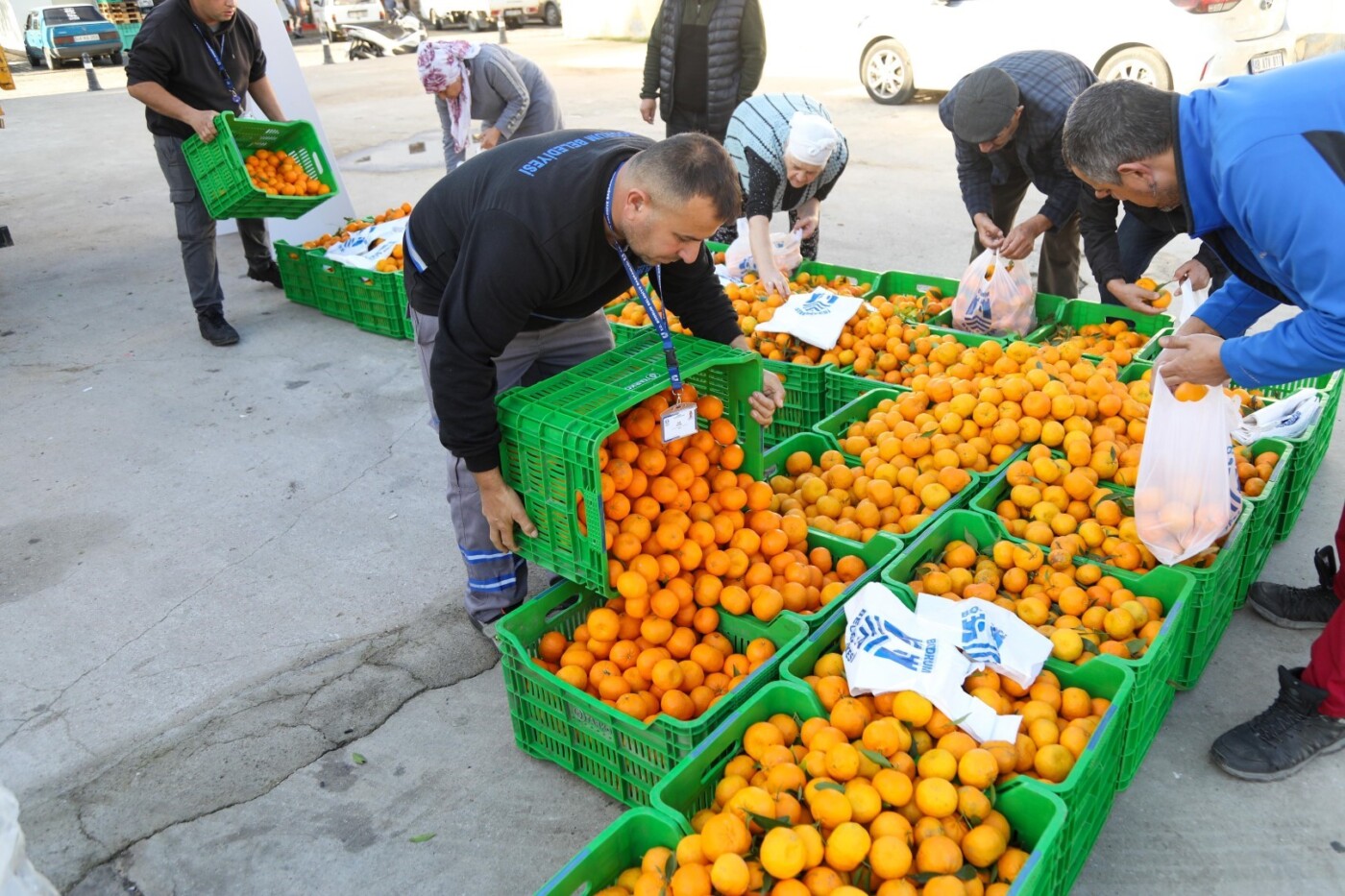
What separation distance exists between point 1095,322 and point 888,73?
9.52 metres

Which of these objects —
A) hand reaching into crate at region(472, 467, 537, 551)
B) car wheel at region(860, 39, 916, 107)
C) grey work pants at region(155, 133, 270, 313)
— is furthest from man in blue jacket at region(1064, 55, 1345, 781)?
car wheel at region(860, 39, 916, 107)

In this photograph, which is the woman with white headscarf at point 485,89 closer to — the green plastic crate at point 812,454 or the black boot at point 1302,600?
the green plastic crate at point 812,454

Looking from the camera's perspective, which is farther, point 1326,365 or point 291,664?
point 291,664

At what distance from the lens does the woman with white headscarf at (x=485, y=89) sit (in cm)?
576

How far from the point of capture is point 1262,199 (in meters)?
2.18

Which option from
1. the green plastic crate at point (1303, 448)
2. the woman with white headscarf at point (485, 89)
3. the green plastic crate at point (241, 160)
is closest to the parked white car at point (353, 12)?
the green plastic crate at point (241, 160)

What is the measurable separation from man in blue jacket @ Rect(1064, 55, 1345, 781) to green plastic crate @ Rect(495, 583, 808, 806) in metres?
1.38

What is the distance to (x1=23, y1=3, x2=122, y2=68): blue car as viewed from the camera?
2367cm

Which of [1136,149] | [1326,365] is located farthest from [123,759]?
[1326,365]

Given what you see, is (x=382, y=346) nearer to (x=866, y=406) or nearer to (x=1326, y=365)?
(x=866, y=406)

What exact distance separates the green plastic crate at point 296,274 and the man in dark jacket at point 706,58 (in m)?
2.79

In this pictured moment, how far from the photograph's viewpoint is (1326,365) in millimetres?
2336

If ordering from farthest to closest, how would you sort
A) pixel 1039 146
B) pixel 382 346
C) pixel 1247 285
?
pixel 382 346 → pixel 1039 146 → pixel 1247 285

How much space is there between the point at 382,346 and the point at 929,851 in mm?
5204
